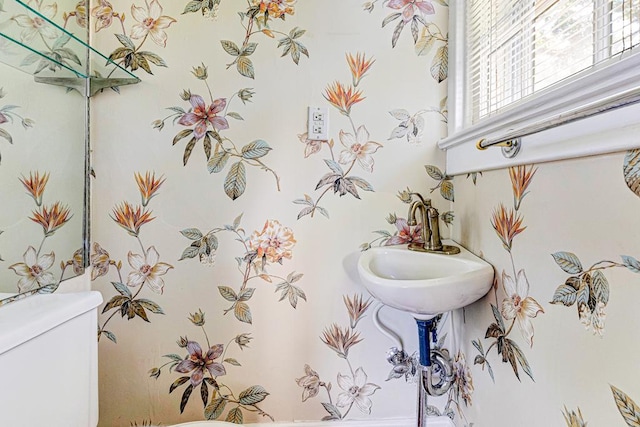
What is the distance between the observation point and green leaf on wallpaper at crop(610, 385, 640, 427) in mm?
510

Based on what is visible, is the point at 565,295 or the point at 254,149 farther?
the point at 254,149

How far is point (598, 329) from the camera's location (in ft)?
1.89

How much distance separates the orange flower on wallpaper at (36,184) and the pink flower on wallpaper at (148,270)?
32 cm

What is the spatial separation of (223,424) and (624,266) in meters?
1.11

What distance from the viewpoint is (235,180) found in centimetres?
116

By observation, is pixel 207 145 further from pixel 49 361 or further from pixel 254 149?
pixel 49 361

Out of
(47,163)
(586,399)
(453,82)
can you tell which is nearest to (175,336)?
(47,163)

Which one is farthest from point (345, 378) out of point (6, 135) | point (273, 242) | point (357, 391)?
point (6, 135)

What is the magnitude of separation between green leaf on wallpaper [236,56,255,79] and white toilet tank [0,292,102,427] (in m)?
0.82

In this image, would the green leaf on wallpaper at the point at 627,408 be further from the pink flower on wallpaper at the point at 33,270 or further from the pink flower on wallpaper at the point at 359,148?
the pink flower on wallpaper at the point at 33,270

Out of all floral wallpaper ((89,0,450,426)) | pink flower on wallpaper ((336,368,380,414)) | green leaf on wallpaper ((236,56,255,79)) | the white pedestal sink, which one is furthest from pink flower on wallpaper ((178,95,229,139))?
pink flower on wallpaper ((336,368,380,414))

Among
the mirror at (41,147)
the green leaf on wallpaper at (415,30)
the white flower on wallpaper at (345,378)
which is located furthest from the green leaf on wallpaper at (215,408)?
the green leaf on wallpaper at (415,30)

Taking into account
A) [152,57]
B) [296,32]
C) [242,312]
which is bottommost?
[242,312]

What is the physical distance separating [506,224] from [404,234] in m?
0.38
